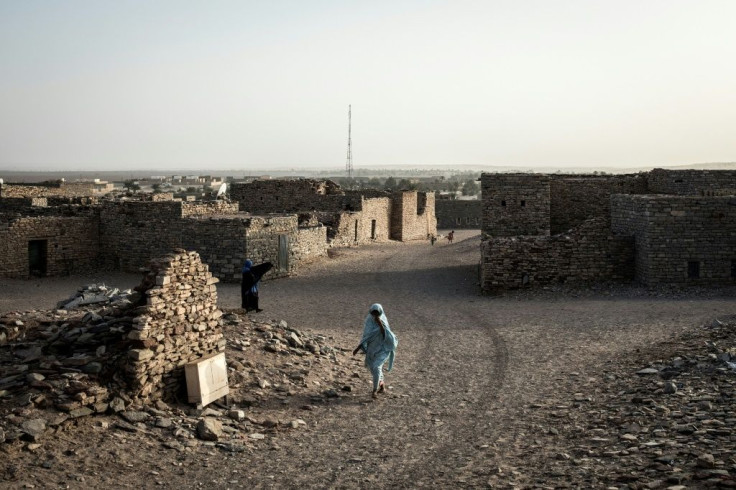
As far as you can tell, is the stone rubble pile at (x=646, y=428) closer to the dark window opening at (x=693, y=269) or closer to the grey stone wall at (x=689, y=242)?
the grey stone wall at (x=689, y=242)

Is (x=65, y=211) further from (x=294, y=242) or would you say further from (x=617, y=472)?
(x=617, y=472)

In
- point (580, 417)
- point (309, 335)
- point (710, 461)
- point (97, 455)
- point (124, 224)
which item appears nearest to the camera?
point (710, 461)

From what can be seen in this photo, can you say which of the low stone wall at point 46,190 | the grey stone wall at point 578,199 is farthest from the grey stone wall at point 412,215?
the low stone wall at point 46,190

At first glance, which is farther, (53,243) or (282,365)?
(53,243)

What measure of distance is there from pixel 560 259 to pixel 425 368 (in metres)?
8.85

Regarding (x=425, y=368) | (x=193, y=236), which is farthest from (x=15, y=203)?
(x=425, y=368)

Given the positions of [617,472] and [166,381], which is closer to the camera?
[617,472]

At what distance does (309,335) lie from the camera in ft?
44.6

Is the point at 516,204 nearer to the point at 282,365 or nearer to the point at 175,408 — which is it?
the point at 282,365

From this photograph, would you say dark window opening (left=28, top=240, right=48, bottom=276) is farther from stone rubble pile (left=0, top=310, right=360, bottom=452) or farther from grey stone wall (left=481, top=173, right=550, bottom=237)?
grey stone wall (left=481, top=173, right=550, bottom=237)

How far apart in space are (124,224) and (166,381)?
53.4ft

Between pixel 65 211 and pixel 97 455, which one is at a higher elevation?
pixel 65 211

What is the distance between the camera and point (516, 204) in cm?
2331

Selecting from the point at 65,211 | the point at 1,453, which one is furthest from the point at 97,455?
the point at 65,211
